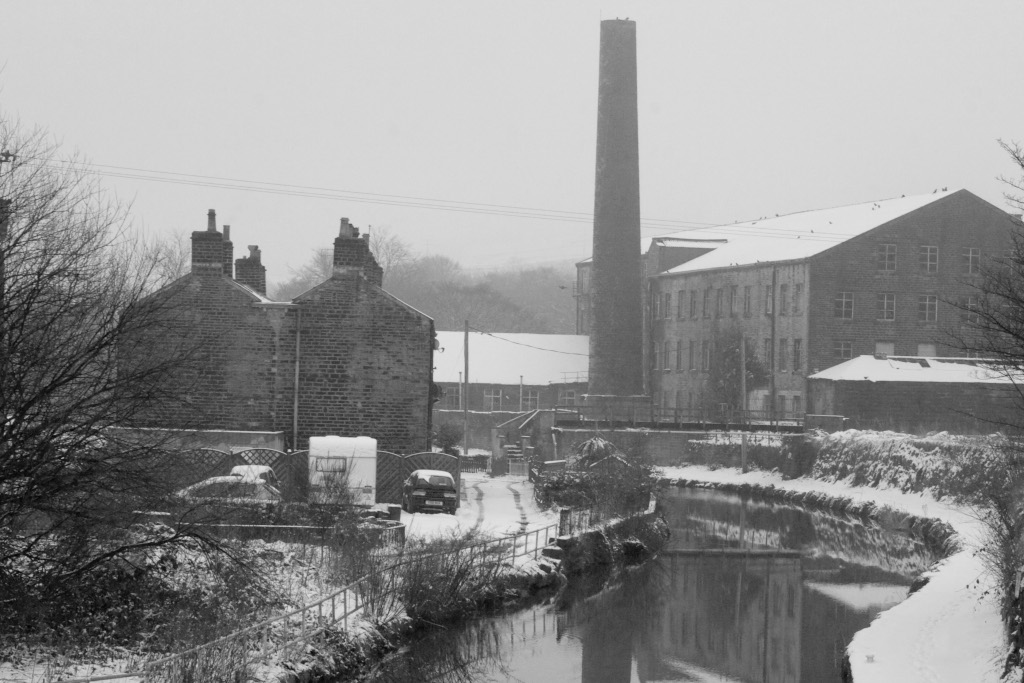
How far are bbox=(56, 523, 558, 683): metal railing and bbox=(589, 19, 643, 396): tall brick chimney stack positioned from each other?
35034mm

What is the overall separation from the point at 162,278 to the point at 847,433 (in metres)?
34.0

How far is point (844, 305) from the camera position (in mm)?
56219

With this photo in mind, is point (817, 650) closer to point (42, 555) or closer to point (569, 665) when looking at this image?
point (569, 665)

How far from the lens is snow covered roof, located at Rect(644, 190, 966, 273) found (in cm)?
5834

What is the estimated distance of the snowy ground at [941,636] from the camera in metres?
14.8

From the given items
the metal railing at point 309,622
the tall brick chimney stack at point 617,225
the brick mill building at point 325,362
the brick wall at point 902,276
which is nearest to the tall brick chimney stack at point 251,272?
the brick mill building at point 325,362

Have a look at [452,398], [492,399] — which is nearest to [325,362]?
[452,398]

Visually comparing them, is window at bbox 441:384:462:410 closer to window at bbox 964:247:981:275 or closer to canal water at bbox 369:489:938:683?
window at bbox 964:247:981:275

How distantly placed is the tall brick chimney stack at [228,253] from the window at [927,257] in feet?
118

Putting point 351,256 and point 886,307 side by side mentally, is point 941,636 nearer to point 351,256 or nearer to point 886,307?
point 351,256

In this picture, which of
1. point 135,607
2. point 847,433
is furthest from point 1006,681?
point 847,433

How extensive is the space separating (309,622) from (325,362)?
13113mm

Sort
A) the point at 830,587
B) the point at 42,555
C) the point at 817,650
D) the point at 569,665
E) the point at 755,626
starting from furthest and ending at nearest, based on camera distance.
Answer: the point at 830,587, the point at 755,626, the point at 817,650, the point at 569,665, the point at 42,555

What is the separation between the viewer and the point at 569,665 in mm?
17484
